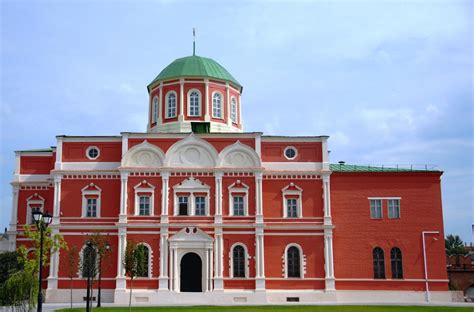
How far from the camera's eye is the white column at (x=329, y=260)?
4084 cm

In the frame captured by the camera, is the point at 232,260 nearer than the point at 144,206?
Yes

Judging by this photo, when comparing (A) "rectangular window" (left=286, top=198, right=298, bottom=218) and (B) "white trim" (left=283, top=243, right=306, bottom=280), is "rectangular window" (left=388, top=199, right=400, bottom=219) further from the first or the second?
(B) "white trim" (left=283, top=243, right=306, bottom=280)

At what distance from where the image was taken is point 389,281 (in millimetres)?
41531

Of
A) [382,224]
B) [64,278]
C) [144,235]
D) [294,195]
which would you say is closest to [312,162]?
[294,195]

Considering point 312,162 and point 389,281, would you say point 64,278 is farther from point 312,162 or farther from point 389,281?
point 389,281

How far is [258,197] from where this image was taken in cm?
4156

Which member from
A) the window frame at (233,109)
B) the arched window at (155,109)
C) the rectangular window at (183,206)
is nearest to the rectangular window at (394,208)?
the window frame at (233,109)

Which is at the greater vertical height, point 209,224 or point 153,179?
point 153,179

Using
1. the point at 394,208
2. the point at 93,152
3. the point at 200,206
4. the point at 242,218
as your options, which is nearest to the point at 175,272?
the point at 200,206

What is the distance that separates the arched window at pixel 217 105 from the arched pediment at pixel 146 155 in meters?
6.44

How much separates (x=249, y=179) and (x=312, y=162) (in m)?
4.69

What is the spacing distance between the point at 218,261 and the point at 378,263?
11.2 m

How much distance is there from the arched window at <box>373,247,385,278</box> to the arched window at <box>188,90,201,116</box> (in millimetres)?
16575

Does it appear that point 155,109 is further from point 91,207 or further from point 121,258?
point 121,258
